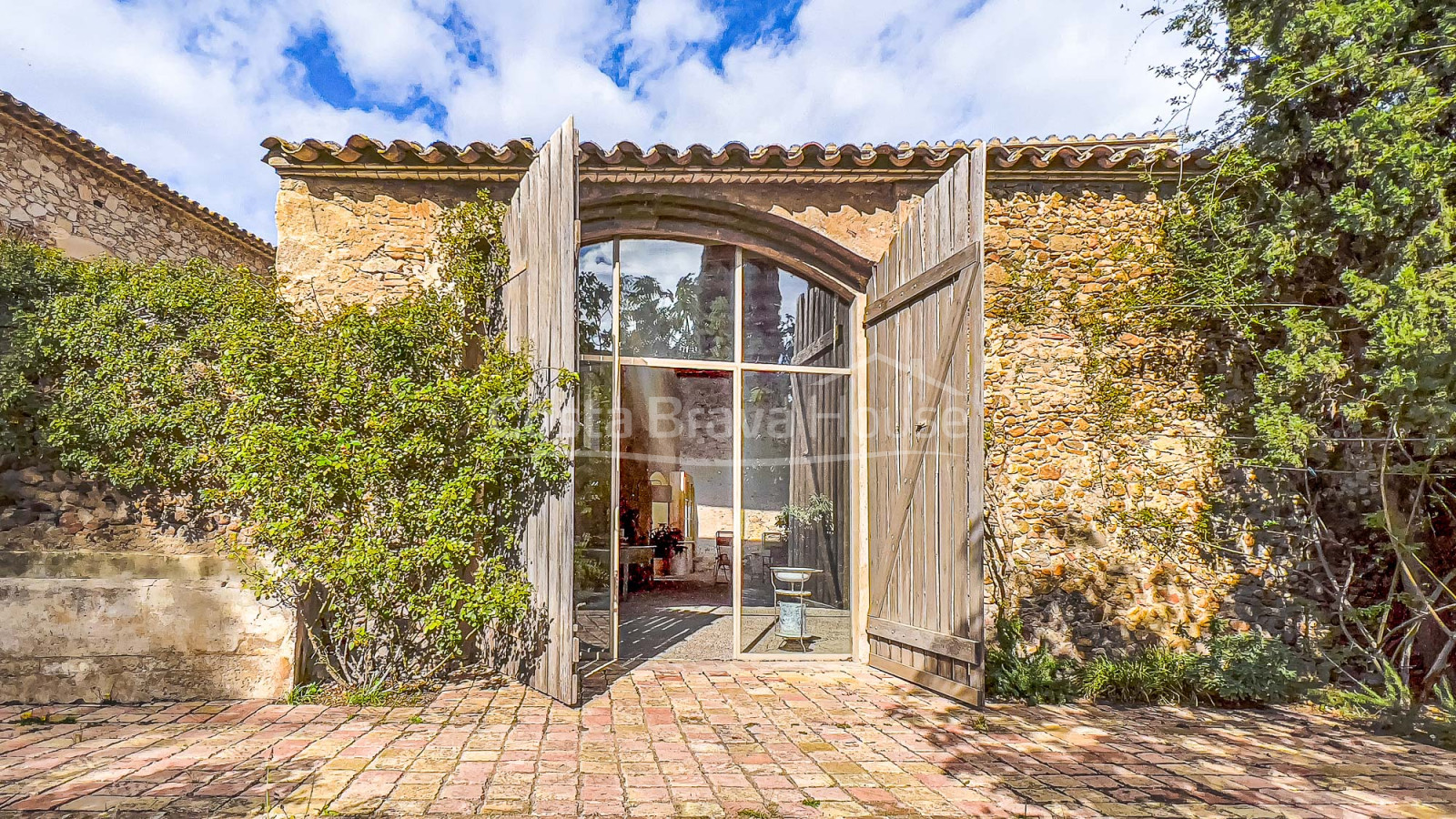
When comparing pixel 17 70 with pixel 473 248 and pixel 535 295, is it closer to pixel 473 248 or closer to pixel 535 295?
pixel 473 248

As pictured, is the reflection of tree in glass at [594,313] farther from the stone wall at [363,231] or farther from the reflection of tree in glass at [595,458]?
the stone wall at [363,231]

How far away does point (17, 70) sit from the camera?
6371 mm

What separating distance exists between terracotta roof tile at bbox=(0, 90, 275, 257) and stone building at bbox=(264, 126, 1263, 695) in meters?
3.38

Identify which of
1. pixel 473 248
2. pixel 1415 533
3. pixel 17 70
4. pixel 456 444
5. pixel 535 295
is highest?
pixel 17 70

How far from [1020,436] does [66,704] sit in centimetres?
632

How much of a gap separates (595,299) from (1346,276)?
495 centimetres

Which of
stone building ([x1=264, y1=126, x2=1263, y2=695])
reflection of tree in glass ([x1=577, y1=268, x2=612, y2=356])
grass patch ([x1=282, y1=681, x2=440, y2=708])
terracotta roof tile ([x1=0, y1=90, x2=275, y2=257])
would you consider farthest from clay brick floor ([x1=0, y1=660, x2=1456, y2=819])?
terracotta roof tile ([x1=0, y1=90, x2=275, y2=257])

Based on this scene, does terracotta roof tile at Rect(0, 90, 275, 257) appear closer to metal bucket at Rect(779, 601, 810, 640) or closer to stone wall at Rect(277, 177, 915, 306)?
stone wall at Rect(277, 177, 915, 306)

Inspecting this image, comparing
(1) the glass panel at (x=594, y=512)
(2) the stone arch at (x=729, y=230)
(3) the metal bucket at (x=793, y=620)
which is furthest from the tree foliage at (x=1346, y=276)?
(1) the glass panel at (x=594, y=512)

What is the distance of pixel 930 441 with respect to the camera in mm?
4766

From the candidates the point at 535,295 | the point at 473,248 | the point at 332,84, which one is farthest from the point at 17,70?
the point at 535,295

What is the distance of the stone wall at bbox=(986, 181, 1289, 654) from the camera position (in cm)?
538

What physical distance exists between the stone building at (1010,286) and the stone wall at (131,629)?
1975 millimetres

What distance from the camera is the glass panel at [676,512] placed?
6012 millimetres
